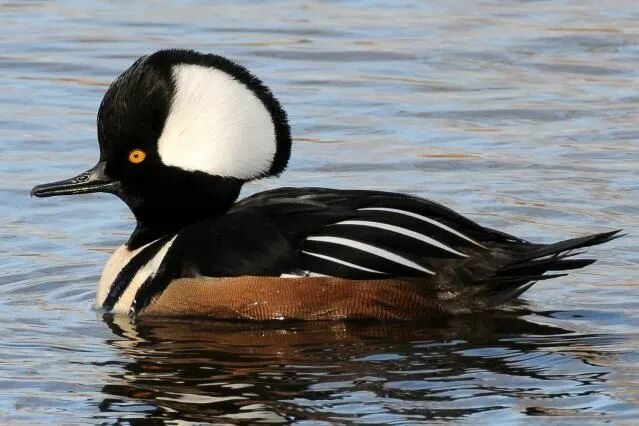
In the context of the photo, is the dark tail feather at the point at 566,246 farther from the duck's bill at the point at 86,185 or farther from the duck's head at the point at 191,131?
the duck's bill at the point at 86,185

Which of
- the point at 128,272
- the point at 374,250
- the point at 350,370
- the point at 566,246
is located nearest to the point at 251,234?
the point at 374,250

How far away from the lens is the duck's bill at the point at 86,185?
885 cm

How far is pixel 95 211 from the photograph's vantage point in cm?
1079

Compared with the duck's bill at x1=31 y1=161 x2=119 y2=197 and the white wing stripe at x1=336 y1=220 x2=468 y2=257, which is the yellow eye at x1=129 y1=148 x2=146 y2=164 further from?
the white wing stripe at x1=336 y1=220 x2=468 y2=257

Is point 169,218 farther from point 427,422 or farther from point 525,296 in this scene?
point 427,422

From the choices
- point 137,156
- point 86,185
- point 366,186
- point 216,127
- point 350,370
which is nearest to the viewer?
point 350,370

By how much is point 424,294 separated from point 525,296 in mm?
959

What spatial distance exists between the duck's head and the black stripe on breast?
250 millimetres

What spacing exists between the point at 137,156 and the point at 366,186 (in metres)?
2.85

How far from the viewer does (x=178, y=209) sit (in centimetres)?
881

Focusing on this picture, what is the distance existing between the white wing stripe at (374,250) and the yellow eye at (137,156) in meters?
1.07

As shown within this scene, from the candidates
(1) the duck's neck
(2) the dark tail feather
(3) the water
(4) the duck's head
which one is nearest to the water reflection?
(3) the water

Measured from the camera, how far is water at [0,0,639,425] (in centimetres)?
723

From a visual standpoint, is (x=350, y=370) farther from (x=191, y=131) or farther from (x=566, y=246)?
(x=191, y=131)
